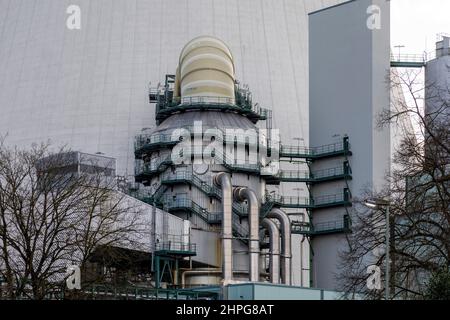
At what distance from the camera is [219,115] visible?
5766cm

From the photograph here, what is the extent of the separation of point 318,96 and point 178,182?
1032 centimetres

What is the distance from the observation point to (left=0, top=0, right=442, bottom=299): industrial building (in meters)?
54.2

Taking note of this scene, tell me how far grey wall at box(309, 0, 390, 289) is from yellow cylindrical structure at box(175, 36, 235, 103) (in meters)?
5.32

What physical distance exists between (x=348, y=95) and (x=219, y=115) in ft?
22.8

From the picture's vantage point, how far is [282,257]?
54.8 metres

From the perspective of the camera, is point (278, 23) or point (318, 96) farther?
point (278, 23)

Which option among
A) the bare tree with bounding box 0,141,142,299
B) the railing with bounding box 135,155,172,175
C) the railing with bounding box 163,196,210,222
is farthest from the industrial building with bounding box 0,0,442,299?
the bare tree with bounding box 0,141,142,299

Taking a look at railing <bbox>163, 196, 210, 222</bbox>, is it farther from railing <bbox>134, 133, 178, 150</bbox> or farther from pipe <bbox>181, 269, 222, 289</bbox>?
railing <bbox>134, 133, 178, 150</bbox>

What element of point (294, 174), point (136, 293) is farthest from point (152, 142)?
point (136, 293)

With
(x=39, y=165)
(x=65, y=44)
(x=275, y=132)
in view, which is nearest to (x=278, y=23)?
(x=275, y=132)

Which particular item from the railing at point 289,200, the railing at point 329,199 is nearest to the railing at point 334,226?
the railing at point 329,199

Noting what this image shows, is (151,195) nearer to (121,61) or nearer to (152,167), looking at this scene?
(152,167)
